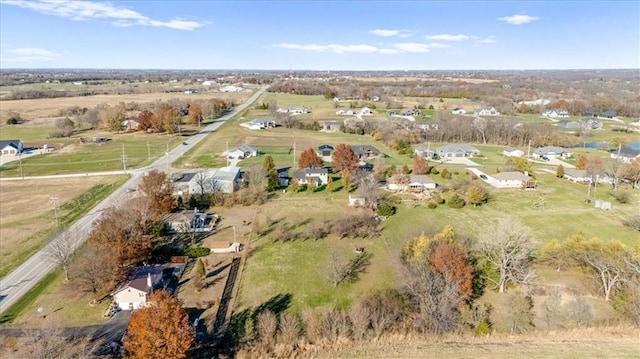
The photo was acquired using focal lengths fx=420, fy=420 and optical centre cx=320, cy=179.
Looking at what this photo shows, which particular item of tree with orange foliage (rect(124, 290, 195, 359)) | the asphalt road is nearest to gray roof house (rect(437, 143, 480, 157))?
the asphalt road

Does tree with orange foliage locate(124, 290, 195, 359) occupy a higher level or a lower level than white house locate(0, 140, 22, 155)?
lower

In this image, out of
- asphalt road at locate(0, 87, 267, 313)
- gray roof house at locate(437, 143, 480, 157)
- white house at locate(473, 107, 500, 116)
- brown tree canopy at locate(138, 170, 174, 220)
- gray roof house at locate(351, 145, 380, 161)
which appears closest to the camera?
asphalt road at locate(0, 87, 267, 313)

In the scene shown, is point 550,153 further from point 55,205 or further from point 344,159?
point 55,205

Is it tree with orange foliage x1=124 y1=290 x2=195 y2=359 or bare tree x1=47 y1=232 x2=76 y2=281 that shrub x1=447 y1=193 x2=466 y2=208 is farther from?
bare tree x1=47 y1=232 x2=76 y2=281

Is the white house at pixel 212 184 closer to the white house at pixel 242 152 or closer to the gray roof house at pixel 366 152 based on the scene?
the white house at pixel 242 152

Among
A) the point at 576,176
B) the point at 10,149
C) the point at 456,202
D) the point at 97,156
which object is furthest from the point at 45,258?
the point at 576,176

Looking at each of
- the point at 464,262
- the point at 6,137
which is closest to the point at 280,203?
the point at 464,262

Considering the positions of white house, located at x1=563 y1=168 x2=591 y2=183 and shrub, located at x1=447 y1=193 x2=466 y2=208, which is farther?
white house, located at x1=563 y1=168 x2=591 y2=183
